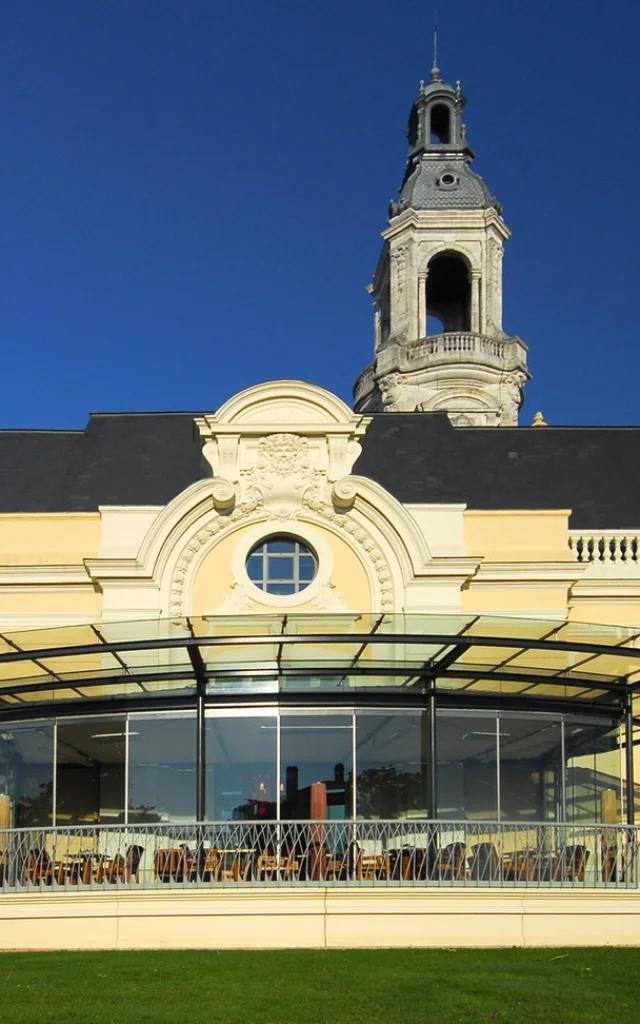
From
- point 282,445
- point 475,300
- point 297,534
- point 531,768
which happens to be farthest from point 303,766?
point 475,300

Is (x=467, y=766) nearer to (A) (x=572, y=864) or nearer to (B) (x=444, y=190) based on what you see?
(A) (x=572, y=864)

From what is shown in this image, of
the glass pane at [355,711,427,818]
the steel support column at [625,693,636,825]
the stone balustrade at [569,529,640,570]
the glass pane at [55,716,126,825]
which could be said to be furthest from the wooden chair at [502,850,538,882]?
the stone balustrade at [569,529,640,570]

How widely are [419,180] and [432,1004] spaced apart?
154 ft

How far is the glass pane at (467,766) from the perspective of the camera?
73.4 ft

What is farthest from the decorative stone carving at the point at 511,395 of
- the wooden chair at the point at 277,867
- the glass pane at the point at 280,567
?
the wooden chair at the point at 277,867

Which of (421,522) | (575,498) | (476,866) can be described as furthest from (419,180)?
(476,866)

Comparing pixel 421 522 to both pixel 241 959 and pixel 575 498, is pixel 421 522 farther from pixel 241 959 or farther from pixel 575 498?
pixel 241 959

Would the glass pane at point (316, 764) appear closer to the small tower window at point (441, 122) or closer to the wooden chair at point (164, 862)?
the wooden chair at point (164, 862)

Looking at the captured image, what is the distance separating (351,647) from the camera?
21375 millimetres

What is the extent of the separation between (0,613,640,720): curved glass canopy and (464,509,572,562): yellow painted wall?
484 centimetres

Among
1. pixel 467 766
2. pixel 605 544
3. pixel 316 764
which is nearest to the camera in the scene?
pixel 316 764

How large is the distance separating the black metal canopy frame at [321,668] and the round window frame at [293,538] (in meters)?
4.58

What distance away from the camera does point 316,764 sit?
877 inches

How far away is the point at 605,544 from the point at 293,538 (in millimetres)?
6991
